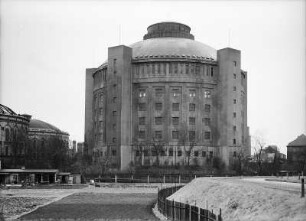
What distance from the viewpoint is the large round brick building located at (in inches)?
4491

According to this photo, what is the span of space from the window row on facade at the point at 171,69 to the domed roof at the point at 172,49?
2.39 m

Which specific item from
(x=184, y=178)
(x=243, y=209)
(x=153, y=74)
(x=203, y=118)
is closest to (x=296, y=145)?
(x=203, y=118)

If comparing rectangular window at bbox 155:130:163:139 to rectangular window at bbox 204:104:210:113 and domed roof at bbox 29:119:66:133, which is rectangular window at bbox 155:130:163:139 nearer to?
rectangular window at bbox 204:104:210:113

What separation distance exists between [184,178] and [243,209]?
62467 mm

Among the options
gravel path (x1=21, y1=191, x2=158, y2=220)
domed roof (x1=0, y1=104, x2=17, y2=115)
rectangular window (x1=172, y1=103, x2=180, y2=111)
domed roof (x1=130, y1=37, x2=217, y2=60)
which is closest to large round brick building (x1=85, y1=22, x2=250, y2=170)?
rectangular window (x1=172, y1=103, x2=180, y2=111)

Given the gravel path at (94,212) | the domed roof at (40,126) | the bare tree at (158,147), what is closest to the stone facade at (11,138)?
the bare tree at (158,147)

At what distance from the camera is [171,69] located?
116 meters

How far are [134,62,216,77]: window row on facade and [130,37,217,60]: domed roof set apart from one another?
2386mm

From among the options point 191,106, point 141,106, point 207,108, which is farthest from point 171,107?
point 207,108

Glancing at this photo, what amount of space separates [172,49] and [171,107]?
45.7 feet

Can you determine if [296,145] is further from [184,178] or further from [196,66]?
[184,178]

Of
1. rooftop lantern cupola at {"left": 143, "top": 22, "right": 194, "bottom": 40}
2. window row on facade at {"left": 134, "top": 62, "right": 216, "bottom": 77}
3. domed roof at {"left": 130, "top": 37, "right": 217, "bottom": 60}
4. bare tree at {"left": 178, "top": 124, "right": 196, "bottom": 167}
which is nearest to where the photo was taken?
bare tree at {"left": 178, "top": 124, "right": 196, "bottom": 167}

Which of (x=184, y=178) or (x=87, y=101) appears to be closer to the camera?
(x=184, y=178)

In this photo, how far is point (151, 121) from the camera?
116250 millimetres
